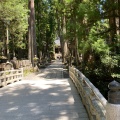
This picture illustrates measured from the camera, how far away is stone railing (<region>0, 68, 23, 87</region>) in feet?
40.7

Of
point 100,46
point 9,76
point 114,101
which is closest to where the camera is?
point 114,101

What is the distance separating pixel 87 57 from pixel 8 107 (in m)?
11.5

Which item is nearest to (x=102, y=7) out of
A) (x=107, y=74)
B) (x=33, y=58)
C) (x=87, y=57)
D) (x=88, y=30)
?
(x=88, y=30)

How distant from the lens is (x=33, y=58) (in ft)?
83.9

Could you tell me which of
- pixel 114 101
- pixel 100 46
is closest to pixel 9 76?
pixel 100 46

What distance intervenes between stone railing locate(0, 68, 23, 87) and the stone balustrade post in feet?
32.2

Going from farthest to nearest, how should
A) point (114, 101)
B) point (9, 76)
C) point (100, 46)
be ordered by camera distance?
point (9, 76), point (100, 46), point (114, 101)

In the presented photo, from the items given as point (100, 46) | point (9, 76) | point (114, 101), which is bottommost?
point (9, 76)

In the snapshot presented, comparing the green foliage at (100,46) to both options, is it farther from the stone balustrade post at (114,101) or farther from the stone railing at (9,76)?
the stone railing at (9,76)

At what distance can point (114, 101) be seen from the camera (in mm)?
2832

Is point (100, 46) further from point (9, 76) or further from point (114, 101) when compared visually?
point (9, 76)

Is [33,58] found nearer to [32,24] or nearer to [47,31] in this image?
[32,24]

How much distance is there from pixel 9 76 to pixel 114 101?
36.8 feet

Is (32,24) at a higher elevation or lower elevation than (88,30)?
higher
